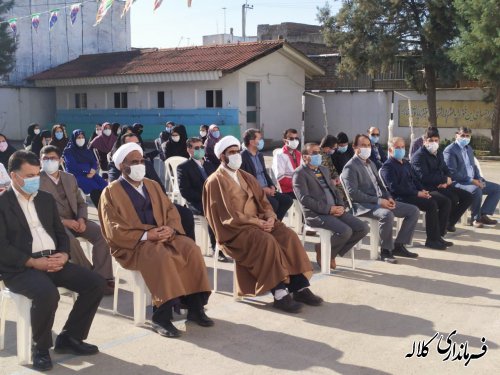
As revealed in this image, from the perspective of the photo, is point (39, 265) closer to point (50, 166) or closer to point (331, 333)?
point (50, 166)

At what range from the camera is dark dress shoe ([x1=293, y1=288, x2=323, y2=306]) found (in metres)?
6.20

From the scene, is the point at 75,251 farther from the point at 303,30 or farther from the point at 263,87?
the point at 303,30

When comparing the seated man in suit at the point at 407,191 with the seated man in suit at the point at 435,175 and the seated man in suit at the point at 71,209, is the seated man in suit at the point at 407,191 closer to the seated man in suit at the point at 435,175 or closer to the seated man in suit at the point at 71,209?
the seated man in suit at the point at 435,175

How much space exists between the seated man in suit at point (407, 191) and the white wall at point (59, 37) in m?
29.7

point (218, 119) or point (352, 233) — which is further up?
point (218, 119)

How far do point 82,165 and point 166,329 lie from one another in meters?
5.77

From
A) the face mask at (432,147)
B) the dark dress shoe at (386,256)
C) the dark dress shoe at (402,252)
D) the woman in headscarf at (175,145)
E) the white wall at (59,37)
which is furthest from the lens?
the white wall at (59,37)

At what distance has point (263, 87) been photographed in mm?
25797

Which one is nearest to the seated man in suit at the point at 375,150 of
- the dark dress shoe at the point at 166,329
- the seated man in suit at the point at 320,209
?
the seated man in suit at the point at 320,209

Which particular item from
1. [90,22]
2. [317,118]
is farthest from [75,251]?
[90,22]

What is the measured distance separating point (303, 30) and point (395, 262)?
3705 cm

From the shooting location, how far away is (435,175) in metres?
9.52

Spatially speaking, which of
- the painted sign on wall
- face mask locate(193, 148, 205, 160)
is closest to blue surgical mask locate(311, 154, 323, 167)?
face mask locate(193, 148, 205, 160)

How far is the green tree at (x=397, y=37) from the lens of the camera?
74.8 ft
